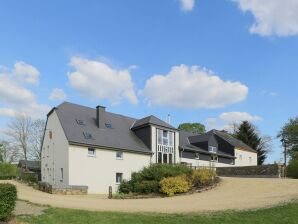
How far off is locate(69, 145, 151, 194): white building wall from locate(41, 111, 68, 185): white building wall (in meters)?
0.77

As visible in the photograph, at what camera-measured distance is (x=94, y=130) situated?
36812 mm

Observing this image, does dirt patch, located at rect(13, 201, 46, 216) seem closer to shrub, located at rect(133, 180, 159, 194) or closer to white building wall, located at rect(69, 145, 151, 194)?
shrub, located at rect(133, 180, 159, 194)

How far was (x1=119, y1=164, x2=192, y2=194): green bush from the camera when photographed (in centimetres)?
2539

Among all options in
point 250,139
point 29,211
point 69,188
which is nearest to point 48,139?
point 69,188

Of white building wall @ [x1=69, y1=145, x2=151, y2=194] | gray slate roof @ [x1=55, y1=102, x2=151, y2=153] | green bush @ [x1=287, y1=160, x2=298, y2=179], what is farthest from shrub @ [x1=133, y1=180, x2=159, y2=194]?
green bush @ [x1=287, y1=160, x2=298, y2=179]

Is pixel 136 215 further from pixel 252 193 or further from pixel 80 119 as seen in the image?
pixel 80 119

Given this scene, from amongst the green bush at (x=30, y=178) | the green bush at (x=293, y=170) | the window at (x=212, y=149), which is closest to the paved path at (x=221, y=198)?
the green bush at (x=293, y=170)

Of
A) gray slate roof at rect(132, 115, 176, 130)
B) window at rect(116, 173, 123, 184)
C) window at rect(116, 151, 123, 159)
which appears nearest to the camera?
window at rect(116, 173, 123, 184)

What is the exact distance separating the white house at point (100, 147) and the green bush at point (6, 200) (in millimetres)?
15865

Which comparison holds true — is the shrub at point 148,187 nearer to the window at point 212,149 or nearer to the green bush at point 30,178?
the green bush at point 30,178

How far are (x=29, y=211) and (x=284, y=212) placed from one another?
382 inches

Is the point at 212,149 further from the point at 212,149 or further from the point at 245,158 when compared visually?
the point at 245,158

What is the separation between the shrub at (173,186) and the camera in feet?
80.6

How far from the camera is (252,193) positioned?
23.3m
